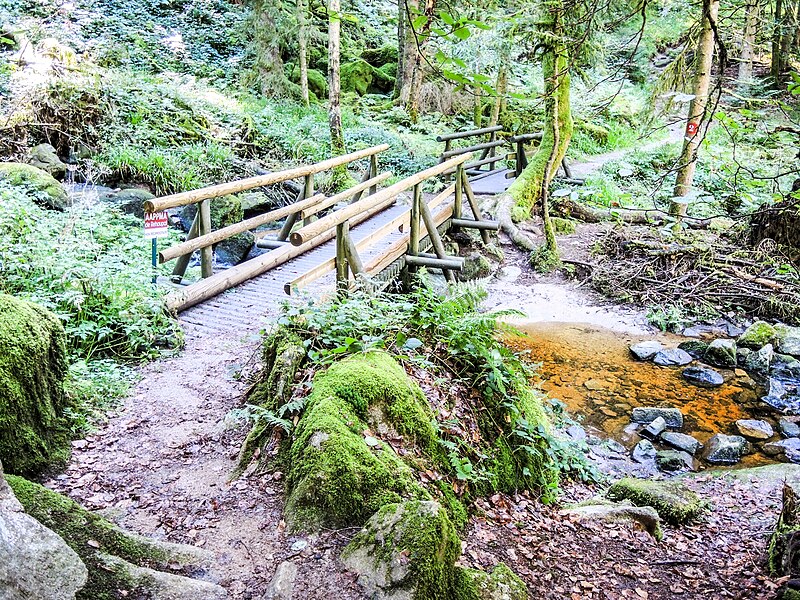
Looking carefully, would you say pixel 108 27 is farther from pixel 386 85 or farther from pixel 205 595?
pixel 205 595

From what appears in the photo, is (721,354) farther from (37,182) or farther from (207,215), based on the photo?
(37,182)

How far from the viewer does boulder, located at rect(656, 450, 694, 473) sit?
22.7 feet

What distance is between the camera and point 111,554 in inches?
107

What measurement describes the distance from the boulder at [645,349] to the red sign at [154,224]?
7.27m

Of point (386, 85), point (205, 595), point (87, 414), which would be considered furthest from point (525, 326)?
point (386, 85)

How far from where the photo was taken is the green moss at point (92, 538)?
8.12 ft

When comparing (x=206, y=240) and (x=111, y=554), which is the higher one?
(x=206, y=240)

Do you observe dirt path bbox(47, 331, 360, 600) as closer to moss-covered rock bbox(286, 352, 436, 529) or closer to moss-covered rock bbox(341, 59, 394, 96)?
moss-covered rock bbox(286, 352, 436, 529)

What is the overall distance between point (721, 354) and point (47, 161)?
492 inches

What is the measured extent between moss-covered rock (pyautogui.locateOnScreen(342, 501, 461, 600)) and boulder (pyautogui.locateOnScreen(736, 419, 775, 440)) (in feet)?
20.0

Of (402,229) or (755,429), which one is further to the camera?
(402,229)

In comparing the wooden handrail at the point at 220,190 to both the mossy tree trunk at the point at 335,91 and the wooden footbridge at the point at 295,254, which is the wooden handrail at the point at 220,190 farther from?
the mossy tree trunk at the point at 335,91

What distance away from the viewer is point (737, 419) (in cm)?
789

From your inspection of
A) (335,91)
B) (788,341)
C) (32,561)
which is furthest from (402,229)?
(32,561)
